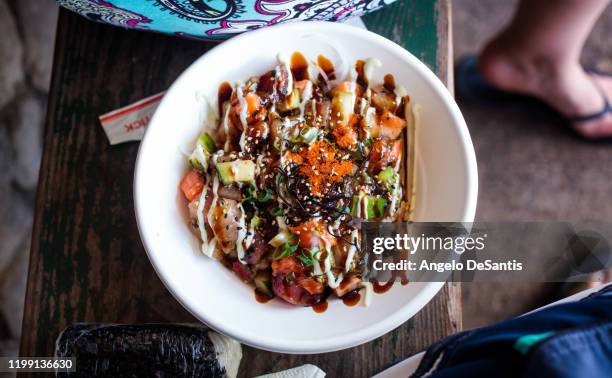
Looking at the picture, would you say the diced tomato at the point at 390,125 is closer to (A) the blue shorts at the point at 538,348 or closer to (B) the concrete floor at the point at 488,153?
(A) the blue shorts at the point at 538,348

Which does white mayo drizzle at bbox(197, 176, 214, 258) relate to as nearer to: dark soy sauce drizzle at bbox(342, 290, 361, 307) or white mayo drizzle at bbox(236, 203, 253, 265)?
white mayo drizzle at bbox(236, 203, 253, 265)

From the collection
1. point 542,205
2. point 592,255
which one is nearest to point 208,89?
point 592,255

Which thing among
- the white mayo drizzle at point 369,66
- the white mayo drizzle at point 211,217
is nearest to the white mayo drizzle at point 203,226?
the white mayo drizzle at point 211,217

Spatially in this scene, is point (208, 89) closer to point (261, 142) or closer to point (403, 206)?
→ point (261, 142)

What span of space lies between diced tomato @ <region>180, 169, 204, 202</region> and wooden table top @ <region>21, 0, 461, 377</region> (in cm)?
26

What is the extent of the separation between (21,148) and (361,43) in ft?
5.52

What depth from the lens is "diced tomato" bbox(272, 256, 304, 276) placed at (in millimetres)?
1158

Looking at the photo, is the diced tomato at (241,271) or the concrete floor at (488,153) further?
the concrete floor at (488,153)

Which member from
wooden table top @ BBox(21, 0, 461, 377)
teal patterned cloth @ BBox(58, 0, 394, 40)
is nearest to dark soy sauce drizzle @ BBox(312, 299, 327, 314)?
wooden table top @ BBox(21, 0, 461, 377)

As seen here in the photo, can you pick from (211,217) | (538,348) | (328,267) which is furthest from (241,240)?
(538,348)

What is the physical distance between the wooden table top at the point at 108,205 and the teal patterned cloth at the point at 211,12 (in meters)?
0.22

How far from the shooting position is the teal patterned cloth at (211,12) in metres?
1.11

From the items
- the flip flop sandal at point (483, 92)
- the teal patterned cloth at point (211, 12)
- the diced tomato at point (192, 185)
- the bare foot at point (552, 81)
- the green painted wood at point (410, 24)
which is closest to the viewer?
the teal patterned cloth at point (211, 12)

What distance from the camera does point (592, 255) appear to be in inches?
69.7
